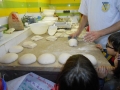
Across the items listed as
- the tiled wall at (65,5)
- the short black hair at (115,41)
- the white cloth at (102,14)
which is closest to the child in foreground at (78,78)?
the short black hair at (115,41)

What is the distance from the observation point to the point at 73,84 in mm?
466

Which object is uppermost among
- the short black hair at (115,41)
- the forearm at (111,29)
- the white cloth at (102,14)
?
the white cloth at (102,14)

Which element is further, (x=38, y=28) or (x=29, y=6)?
(x=29, y=6)

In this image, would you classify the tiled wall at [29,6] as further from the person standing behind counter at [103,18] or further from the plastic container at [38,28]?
the person standing behind counter at [103,18]

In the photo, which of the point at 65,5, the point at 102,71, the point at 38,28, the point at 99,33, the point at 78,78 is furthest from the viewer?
the point at 65,5

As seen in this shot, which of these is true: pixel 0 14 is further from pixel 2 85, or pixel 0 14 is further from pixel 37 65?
pixel 2 85

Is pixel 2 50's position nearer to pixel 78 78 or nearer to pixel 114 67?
pixel 78 78

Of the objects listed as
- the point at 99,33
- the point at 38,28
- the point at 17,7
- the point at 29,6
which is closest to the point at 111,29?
the point at 99,33

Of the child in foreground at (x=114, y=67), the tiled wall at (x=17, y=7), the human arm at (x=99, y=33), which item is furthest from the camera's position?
the tiled wall at (x=17, y=7)

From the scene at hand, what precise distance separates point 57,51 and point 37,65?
10.6 inches

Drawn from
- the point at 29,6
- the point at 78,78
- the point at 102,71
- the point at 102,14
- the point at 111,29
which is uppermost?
the point at 29,6

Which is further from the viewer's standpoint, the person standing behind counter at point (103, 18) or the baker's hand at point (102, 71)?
the person standing behind counter at point (103, 18)

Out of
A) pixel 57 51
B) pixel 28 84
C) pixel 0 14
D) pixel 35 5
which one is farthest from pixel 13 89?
pixel 35 5

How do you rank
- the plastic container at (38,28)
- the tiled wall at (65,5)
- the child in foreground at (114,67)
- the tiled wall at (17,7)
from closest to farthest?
1. the child in foreground at (114,67)
2. the tiled wall at (17,7)
3. the plastic container at (38,28)
4. the tiled wall at (65,5)
